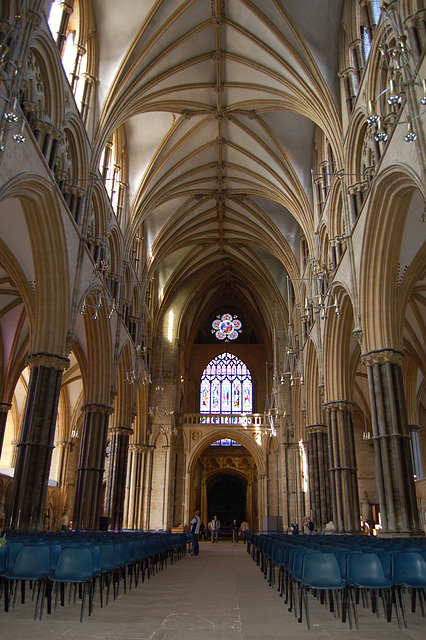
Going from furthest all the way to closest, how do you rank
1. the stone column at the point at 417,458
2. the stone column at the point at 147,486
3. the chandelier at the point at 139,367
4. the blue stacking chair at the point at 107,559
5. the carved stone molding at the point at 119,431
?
the stone column at the point at 147,486, the stone column at the point at 417,458, the chandelier at the point at 139,367, the carved stone molding at the point at 119,431, the blue stacking chair at the point at 107,559

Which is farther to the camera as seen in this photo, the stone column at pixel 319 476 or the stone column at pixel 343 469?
the stone column at pixel 319 476

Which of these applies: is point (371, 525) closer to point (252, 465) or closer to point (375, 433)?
point (252, 465)

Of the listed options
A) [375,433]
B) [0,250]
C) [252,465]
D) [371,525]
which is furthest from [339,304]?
[252,465]

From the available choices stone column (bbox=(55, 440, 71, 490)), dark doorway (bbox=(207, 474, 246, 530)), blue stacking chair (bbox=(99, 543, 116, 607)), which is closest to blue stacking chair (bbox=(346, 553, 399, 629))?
blue stacking chair (bbox=(99, 543, 116, 607))

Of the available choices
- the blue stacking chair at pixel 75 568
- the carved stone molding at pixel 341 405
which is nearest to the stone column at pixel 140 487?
the carved stone molding at pixel 341 405

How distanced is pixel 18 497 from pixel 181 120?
15.6 meters

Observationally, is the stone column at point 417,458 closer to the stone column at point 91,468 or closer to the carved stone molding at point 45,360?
the stone column at point 91,468

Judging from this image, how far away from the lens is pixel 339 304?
673 inches

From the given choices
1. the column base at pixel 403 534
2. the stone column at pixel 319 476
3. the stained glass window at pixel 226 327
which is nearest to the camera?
the column base at pixel 403 534

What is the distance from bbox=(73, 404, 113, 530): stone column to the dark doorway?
23269 millimetres

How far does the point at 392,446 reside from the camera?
12250mm

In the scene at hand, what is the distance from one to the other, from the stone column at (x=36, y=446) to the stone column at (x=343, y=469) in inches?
362

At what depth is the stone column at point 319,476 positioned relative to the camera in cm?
2019

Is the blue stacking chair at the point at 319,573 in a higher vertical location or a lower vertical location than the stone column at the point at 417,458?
lower
